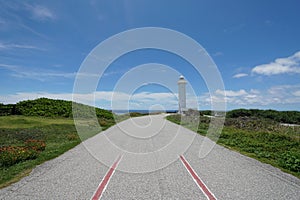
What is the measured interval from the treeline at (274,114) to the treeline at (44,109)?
23.8 metres

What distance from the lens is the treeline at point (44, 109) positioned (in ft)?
99.1

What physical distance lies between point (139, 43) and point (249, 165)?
44.9 ft

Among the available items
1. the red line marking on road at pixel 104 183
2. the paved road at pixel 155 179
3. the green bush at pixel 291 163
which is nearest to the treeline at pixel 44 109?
the paved road at pixel 155 179

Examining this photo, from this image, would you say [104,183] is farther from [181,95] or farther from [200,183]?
[181,95]

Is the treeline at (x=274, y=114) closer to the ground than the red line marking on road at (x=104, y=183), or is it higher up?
higher up

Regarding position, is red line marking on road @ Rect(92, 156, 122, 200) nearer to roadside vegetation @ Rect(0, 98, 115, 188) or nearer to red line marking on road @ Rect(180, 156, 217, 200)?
red line marking on road @ Rect(180, 156, 217, 200)

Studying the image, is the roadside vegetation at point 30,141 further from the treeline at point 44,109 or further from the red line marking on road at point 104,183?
the red line marking on road at point 104,183

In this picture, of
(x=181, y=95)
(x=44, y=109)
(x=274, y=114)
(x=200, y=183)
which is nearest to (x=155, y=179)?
(x=200, y=183)

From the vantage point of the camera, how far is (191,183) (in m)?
5.25

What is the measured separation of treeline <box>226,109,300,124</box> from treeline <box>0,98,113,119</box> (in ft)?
78.2

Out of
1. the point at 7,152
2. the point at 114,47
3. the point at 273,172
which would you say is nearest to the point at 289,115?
the point at 114,47

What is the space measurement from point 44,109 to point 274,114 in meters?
35.6

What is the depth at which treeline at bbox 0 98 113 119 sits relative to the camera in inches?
1190

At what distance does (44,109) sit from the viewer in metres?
32.6
